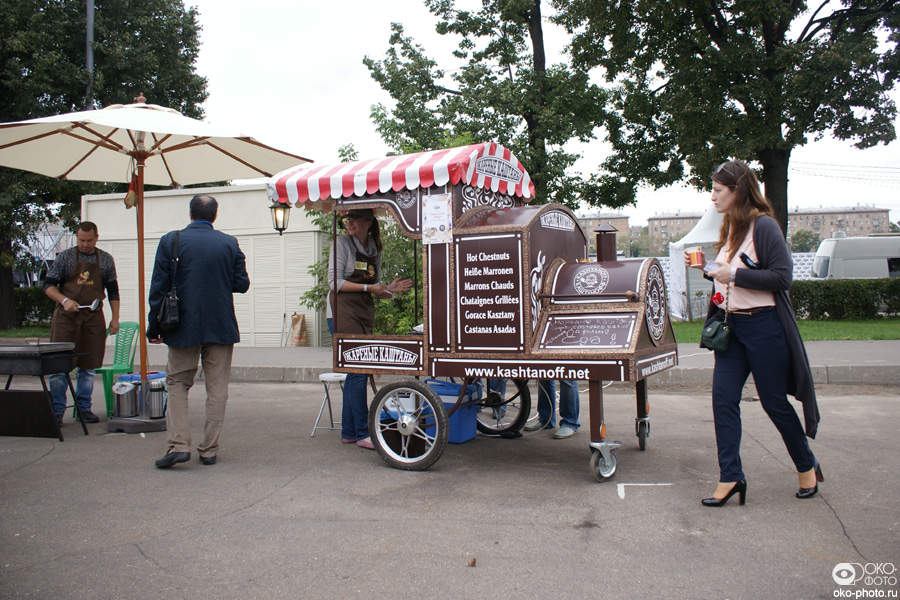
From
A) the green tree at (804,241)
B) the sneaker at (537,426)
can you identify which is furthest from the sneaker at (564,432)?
the green tree at (804,241)

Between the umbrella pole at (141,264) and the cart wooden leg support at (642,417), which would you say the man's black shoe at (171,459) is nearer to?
the umbrella pole at (141,264)

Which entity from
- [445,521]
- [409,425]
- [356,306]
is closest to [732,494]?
[445,521]

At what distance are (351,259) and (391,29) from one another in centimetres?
1732

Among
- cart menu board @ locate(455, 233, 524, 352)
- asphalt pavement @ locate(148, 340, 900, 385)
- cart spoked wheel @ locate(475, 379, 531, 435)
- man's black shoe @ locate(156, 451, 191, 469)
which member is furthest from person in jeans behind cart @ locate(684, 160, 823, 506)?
asphalt pavement @ locate(148, 340, 900, 385)

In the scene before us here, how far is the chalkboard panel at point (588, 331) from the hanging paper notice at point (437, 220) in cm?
97

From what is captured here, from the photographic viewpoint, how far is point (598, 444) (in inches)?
179

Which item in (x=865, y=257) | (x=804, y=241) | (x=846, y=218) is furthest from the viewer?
(x=846, y=218)

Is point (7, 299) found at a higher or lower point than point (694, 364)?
higher

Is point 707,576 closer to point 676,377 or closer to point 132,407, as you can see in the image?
point 132,407

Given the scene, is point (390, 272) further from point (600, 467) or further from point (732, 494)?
point (732, 494)

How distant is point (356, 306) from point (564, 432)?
2.12 metres

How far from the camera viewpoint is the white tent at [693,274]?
19156 millimetres

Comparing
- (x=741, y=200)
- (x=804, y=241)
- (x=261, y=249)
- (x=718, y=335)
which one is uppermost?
(x=804, y=241)

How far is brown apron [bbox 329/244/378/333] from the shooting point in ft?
18.8
